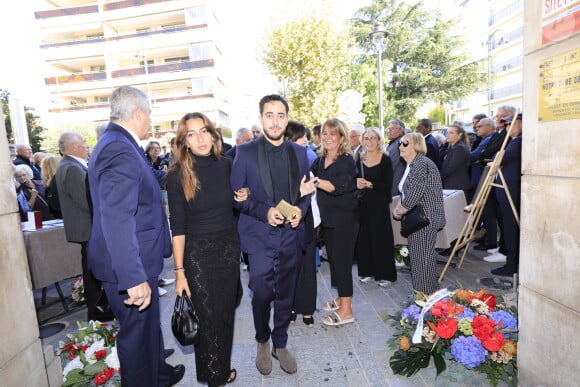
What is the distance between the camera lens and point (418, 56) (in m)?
27.6

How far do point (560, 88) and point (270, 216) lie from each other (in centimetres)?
181

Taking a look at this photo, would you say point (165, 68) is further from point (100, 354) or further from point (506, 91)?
point (506, 91)

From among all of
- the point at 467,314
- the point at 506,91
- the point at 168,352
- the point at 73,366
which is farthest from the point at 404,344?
the point at 506,91

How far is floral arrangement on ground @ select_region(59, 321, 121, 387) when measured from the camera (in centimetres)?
264

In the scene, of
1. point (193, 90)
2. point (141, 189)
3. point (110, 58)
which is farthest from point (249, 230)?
point (110, 58)

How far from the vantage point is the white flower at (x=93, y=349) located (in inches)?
109

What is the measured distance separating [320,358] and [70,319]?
310 centimetres

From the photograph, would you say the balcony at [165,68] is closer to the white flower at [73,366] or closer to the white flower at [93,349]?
the white flower at [93,349]

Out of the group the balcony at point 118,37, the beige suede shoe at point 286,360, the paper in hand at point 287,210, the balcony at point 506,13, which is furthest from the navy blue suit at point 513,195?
the balcony at point 506,13

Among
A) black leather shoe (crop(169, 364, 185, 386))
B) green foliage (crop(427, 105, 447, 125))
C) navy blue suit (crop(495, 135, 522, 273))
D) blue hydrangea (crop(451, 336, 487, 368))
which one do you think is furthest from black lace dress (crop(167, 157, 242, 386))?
green foliage (crop(427, 105, 447, 125))

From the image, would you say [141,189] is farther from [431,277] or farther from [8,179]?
[431,277]

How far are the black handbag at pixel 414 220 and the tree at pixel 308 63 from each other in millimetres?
14689

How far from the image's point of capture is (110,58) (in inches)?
1280

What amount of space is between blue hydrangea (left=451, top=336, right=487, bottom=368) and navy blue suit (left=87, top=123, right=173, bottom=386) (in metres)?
2.05
